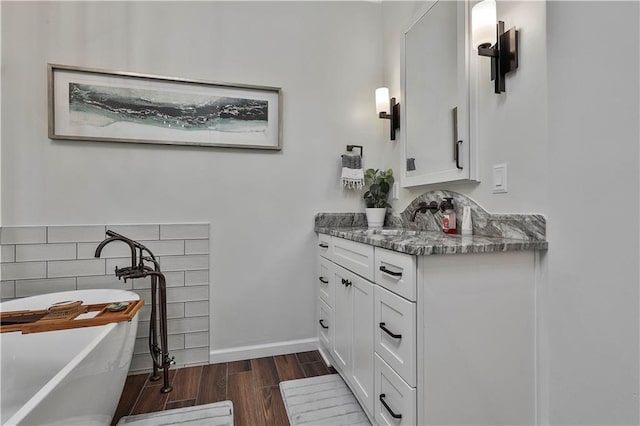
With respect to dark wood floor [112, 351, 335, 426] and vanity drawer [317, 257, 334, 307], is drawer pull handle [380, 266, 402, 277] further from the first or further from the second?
dark wood floor [112, 351, 335, 426]

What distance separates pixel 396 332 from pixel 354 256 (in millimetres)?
464

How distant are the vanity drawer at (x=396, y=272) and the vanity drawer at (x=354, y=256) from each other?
7 cm

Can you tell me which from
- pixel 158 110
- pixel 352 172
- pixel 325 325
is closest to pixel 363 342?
pixel 325 325

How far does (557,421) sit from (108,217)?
242 cm

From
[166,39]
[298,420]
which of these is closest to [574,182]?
[298,420]

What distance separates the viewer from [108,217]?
6.17ft

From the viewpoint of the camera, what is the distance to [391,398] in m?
1.21

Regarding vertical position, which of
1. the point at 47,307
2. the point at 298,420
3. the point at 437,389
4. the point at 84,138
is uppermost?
the point at 84,138

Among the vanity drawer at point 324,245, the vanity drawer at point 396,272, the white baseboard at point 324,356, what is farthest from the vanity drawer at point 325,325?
the vanity drawer at point 396,272

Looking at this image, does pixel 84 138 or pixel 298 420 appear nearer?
pixel 298 420

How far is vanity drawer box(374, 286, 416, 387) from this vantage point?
1073mm

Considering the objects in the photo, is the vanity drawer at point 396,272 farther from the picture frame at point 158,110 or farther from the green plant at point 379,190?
the picture frame at point 158,110

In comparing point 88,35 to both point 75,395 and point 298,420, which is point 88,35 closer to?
point 75,395

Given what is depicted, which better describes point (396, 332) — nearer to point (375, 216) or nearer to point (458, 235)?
point (458, 235)
